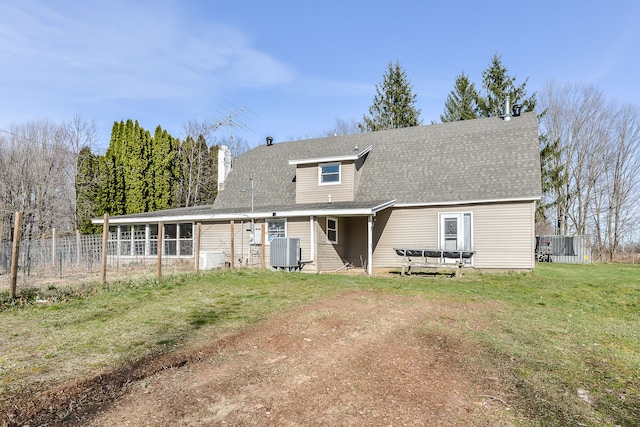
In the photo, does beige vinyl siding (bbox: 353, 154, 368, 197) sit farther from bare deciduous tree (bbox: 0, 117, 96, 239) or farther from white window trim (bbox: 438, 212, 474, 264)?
bare deciduous tree (bbox: 0, 117, 96, 239)

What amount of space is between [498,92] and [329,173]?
876 inches

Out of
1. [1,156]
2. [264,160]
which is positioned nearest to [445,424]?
[264,160]

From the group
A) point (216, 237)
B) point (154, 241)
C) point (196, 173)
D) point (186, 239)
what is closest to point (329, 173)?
point (216, 237)

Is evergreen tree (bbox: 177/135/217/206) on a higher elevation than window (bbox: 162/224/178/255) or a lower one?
higher

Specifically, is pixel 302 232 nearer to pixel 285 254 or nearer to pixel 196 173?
pixel 285 254

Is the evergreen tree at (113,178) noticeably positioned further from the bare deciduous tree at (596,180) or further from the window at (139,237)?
the bare deciduous tree at (596,180)

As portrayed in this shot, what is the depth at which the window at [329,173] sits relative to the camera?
18.0m

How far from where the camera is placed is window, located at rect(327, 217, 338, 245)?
1675cm

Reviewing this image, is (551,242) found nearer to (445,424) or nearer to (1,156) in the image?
(445,424)

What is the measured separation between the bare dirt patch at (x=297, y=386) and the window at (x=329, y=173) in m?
12.4

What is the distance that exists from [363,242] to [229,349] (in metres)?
12.7

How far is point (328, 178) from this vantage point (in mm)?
18172

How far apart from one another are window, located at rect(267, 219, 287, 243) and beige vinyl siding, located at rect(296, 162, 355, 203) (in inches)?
72.5

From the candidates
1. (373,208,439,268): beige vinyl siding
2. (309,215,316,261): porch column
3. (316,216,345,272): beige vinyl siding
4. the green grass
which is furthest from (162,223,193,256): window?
(373,208,439,268): beige vinyl siding
